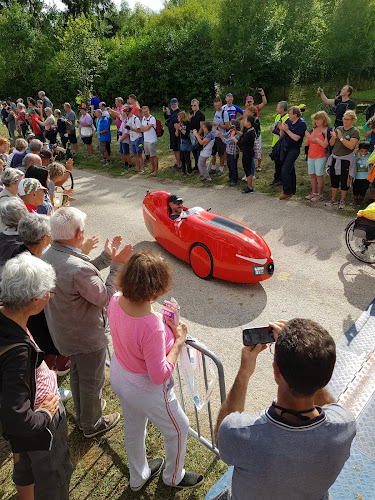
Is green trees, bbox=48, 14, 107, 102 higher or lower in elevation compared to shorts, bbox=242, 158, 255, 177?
higher

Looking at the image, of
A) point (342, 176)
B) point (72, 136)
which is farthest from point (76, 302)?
point (72, 136)

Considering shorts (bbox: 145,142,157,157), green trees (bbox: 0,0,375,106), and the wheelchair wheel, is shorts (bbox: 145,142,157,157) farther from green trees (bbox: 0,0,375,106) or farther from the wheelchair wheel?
green trees (bbox: 0,0,375,106)

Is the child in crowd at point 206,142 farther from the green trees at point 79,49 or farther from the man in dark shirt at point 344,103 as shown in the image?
the green trees at point 79,49

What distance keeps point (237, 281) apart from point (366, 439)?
3.13 metres

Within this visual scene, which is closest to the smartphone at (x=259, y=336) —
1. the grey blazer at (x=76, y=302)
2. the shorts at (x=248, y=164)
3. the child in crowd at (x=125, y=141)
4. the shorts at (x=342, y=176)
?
the grey blazer at (x=76, y=302)

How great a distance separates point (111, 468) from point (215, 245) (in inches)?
138

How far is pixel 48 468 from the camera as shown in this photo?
8.70ft

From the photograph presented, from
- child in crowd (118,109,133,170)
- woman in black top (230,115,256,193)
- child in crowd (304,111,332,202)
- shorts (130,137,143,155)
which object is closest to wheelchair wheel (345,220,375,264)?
child in crowd (304,111,332,202)

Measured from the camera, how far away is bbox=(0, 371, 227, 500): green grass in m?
3.22

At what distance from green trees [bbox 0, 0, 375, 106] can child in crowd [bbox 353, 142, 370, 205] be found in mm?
14723

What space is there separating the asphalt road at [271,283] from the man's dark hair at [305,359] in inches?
103

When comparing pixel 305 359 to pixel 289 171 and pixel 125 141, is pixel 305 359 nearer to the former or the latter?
pixel 289 171

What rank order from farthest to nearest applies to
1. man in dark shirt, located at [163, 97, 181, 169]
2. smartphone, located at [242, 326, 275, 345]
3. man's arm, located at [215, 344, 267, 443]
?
1. man in dark shirt, located at [163, 97, 181, 169]
2. smartphone, located at [242, 326, 275, 345]
3. man's arm, located at [215, 344, 267, 443]

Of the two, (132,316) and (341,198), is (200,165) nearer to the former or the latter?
(341,198)
